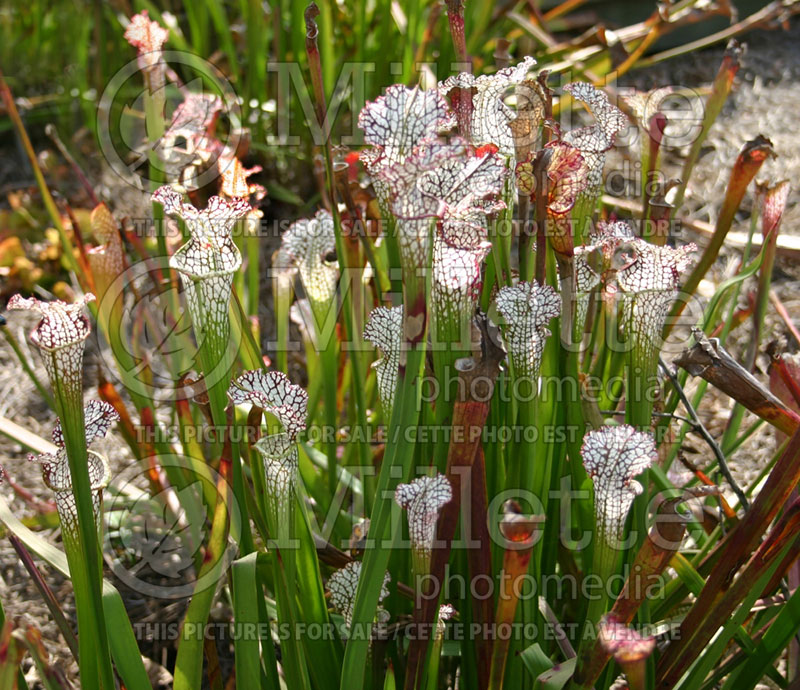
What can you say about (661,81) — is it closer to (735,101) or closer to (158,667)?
(735,101)

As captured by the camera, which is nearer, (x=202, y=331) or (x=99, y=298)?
(x=202, y=331)

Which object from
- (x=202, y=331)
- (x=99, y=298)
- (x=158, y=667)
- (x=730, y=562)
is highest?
(x=202, y=331)

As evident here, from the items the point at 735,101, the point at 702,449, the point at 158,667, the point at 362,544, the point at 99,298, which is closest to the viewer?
the point at 362,544

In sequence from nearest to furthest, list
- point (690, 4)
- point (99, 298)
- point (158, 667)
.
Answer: point (158, 667), point (99, 298), point (690, 4)

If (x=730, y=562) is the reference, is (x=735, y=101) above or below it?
above

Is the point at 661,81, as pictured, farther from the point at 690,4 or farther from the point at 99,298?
the point at 99,298

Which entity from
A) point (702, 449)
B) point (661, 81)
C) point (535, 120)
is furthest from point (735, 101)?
point (535, 120)

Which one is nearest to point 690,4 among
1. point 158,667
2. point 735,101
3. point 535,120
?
point 735,101
